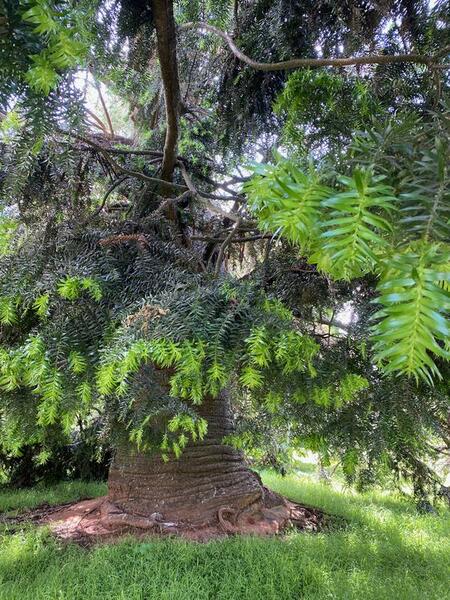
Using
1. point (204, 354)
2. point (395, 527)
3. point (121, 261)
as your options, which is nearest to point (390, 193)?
point (204, 354)

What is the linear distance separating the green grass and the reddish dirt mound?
213 millimetres

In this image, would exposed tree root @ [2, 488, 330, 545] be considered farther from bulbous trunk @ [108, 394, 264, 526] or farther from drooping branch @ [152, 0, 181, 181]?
drooping branch @ [152, 0, 181, 181]

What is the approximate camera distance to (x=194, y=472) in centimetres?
329

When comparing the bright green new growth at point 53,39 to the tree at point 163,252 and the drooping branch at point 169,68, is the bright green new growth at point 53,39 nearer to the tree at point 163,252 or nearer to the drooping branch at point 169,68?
the tree at point 163,252

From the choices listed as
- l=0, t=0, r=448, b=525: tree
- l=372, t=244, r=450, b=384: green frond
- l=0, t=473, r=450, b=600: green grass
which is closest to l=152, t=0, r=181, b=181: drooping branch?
l=0, t=0, r=448, b=525: tree

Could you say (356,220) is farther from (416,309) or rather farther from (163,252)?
(163,252)

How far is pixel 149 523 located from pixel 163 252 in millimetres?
2058

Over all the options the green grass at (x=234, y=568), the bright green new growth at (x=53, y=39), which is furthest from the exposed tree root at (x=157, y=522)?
the bright green new growth at (x=53, y=39)

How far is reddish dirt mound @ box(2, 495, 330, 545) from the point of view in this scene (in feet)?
9.98

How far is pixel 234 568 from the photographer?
2477mm

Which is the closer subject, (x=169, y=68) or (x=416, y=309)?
(x=416, y=309)

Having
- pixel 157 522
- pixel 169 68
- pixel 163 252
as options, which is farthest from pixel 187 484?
pixel 169 68

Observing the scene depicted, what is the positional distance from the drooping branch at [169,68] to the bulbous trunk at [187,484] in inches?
68.6

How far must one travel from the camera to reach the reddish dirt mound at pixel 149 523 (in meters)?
3.04
